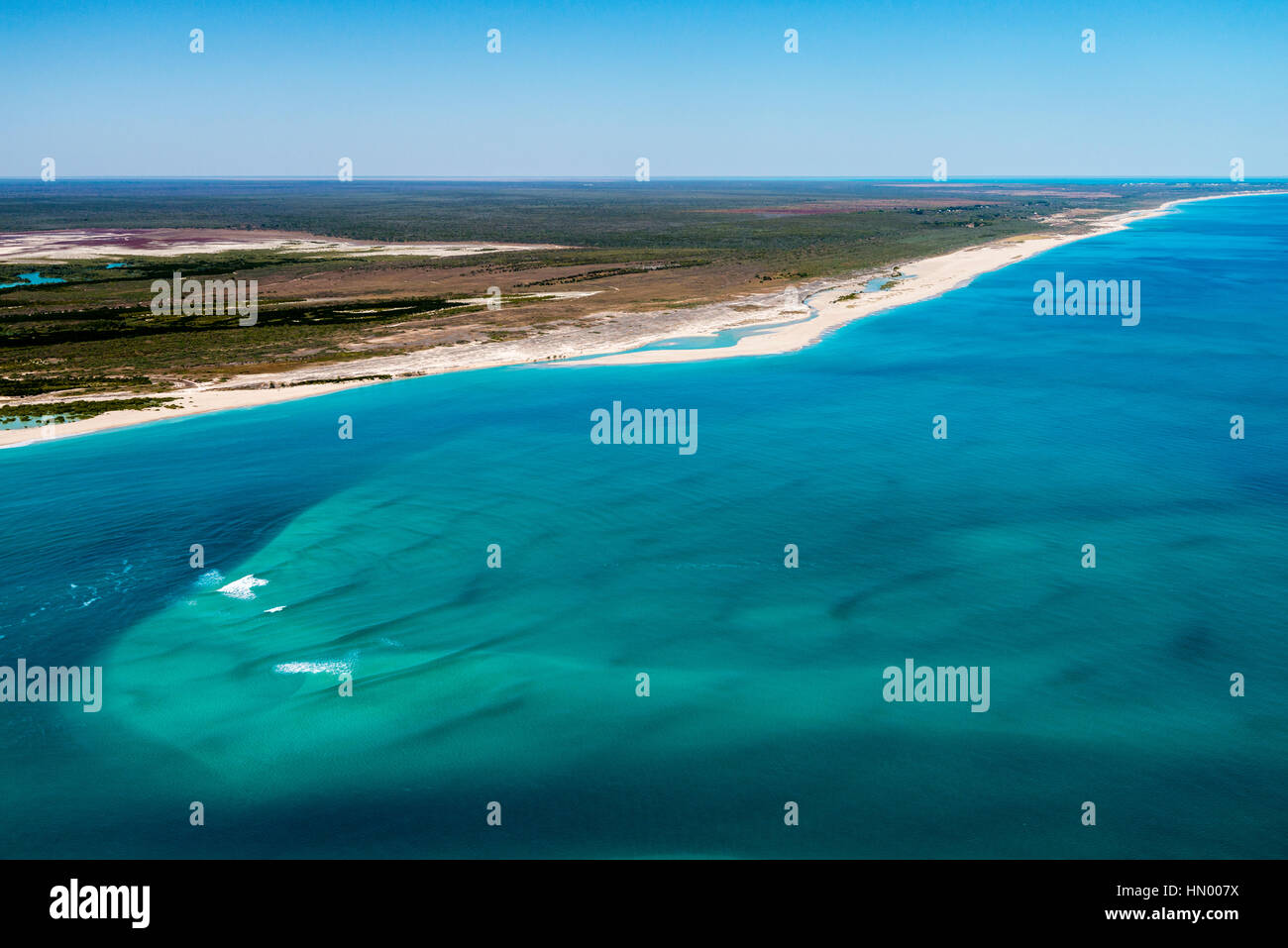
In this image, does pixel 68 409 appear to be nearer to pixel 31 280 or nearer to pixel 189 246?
pixel 31 280

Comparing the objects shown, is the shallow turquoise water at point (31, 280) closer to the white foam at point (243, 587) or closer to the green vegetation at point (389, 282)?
the green vegetation at point (389, 282)

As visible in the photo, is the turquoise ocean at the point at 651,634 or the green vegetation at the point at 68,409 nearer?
the turquoise ocean at the point at 651,634
